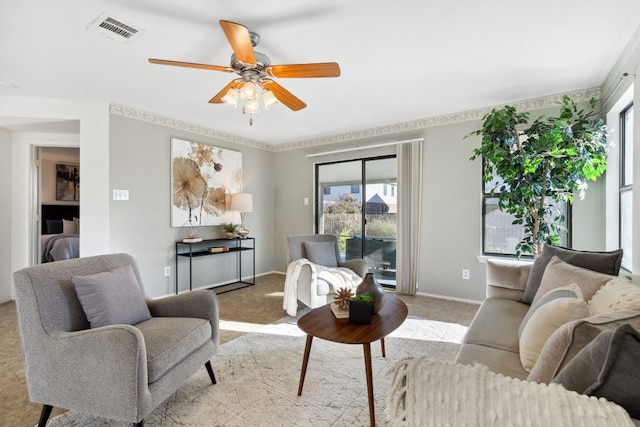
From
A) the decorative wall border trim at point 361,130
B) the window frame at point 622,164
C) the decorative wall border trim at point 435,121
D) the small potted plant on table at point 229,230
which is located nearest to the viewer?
the window frame at point 622,164

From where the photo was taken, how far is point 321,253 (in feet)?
11.7

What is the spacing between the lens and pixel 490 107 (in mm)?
3459

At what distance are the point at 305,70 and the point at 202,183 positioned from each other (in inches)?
113

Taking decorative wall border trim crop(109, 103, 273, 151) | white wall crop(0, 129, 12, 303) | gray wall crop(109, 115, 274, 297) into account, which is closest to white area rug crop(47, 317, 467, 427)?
gray wall crop(109, 115, 274, 297)

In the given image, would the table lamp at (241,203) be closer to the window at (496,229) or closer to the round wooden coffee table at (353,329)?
the round wooden coffee table at (353,329)

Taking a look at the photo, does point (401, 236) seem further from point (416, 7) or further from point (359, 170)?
point (416, 7)

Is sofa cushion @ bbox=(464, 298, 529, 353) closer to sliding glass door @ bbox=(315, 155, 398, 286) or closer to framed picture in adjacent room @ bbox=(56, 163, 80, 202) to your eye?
sliding glass door @ bbox=(315, 155, 398, 286)

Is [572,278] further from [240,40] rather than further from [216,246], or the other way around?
[216,246]

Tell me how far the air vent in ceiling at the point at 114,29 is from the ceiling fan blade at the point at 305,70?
37.6 inches

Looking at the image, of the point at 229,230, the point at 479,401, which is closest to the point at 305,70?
the point at 479,401

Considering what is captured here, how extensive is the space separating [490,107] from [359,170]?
Result: 188 centimetres

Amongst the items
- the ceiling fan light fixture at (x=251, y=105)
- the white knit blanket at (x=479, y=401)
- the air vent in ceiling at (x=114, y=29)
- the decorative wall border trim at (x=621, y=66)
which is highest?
the air vent in ceiling at (x=114, y=29)

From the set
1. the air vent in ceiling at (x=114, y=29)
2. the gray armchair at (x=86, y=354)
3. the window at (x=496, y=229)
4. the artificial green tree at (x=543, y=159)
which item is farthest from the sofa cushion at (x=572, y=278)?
the air vent in ceiling at (x=114, y=29)

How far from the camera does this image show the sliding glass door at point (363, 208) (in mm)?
4375
